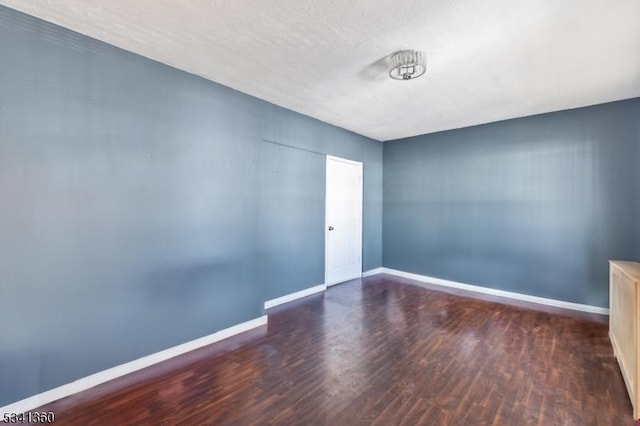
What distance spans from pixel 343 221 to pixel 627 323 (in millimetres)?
3527

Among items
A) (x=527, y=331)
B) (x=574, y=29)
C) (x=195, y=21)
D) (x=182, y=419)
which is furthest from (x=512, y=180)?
(x=182, y=419)

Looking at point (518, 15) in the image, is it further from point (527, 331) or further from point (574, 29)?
point (527, 331)

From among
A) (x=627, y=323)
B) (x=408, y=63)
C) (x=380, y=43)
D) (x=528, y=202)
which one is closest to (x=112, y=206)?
(x=380, y=43)

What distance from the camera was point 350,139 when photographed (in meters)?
5.05

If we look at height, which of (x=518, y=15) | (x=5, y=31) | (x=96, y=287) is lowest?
(x=96, y=287)

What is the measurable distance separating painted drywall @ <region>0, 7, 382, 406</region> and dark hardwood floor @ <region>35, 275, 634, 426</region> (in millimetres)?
375

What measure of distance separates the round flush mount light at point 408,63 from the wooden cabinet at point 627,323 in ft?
7.30

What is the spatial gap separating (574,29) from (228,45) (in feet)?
8.80

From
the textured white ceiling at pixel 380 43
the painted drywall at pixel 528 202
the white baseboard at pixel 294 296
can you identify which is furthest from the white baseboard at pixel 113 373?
the painted drywall at pixel 528 202

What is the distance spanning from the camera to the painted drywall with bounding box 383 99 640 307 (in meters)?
3.57

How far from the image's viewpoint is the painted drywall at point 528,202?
3.57 metres

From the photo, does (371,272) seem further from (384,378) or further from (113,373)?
(113,373)

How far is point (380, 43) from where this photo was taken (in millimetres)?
2287

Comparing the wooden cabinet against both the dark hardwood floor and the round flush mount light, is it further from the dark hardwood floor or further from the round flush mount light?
the round flush mount light
